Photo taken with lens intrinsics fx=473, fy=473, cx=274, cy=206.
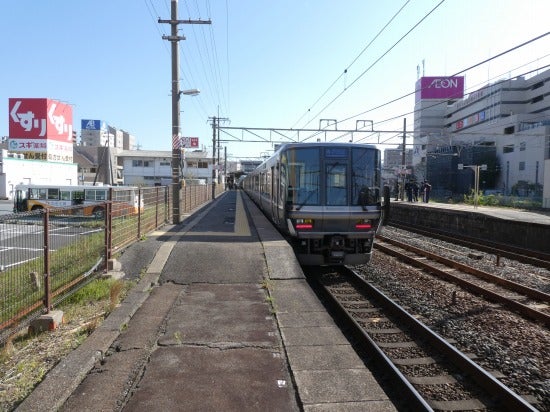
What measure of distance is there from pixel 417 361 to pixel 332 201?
205 inches

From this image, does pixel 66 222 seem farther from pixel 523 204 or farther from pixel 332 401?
pixel 523 204

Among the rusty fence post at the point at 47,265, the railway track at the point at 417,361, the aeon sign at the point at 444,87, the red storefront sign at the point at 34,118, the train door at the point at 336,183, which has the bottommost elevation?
the railway track at the point at 417,361

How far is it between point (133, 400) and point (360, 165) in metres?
7.79

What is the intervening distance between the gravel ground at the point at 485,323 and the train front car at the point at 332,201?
1.08 metres

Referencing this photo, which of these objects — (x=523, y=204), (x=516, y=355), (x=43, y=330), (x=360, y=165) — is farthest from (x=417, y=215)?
(x=43, y=330)

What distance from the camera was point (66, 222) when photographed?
691 cm

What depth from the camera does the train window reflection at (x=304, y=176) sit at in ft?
34.3

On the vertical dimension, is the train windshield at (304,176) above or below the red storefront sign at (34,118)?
below

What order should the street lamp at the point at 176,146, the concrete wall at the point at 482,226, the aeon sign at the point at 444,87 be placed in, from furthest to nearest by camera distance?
1. the aeon sign at the point at 444,87
2. the concrete wall at the point at 482,226
3. the street lamp at the point at 176,146

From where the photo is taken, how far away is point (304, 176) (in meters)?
10.6

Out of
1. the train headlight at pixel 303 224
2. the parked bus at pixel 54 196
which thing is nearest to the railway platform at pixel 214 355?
the train headlight at pixel 303 224

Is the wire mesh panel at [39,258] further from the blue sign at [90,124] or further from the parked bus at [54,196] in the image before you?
the blue sign at [90,124]

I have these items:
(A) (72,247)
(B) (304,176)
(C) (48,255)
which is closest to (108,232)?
(A) (72,247)

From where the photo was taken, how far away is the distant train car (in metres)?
10.3
